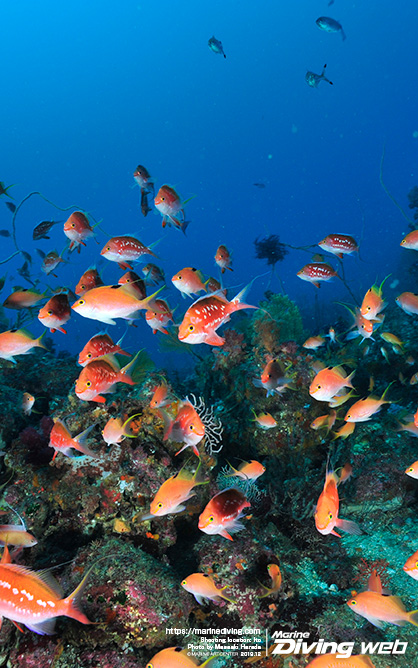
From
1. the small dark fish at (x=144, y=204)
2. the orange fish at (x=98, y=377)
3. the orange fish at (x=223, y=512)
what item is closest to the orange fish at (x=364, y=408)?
the orange fish at (x=223, y=512)

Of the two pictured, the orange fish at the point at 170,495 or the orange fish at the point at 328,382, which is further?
the orange fish at the point at 328,382

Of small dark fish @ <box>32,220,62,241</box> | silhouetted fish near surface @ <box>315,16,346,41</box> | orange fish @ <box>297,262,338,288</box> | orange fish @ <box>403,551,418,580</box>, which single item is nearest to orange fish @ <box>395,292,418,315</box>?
Result: orange fish @ <box>297,262,338,288</box>

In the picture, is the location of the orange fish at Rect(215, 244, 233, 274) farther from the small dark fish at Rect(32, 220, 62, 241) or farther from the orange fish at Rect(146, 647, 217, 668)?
the orange fish at Rect(146, 647, 217, 668)

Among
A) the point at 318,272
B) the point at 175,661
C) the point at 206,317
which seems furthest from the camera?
the point at 318,272

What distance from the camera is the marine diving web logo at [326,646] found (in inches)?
126

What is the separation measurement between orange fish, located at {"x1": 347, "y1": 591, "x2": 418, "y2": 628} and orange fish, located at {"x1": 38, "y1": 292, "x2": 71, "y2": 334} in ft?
11.7

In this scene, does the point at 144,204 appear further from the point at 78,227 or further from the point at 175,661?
the point at 175,661

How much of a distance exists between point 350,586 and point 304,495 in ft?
4.05

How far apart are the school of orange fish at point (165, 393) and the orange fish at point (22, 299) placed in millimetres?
12

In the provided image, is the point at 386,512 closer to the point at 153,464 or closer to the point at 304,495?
the point at 304,495

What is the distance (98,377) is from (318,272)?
382 centimetres

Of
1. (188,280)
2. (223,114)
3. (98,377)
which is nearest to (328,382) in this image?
(188,280)

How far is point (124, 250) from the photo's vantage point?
404cm

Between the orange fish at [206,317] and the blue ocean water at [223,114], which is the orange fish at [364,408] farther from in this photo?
the blue ocean water at [223,114]
